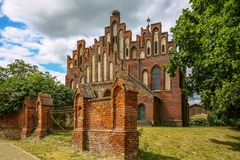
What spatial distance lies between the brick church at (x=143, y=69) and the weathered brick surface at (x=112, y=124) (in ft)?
60.7

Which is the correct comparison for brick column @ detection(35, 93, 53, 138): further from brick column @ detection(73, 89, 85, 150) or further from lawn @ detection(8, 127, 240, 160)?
brick column @ detection(73, 89, 85, 150)

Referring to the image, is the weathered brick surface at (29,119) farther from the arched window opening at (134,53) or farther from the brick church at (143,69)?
the arched window opening at (134,53)

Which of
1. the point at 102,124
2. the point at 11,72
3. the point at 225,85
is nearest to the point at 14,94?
the point at 102,124

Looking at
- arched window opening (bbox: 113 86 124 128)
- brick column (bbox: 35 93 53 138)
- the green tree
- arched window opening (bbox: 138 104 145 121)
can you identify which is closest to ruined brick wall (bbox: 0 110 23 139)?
brick column (bbox: 35 93 53 138)

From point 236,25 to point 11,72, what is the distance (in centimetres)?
3893

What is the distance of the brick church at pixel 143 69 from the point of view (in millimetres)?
32781

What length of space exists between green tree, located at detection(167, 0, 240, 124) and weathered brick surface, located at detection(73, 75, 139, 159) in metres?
5.34

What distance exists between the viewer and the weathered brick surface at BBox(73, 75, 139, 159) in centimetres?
1145

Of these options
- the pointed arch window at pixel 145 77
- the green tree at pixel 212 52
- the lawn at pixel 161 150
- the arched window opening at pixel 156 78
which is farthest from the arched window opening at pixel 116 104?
the pointed arch window at pixel 145 77

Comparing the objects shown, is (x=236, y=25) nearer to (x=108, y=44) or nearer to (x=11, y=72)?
(x=108, y=44)

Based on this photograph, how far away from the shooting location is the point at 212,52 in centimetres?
1540

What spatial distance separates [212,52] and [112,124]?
6854 mm

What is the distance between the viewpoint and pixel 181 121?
32344 millimetres

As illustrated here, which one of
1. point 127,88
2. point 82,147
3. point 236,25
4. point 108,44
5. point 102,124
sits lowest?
point 82,147
